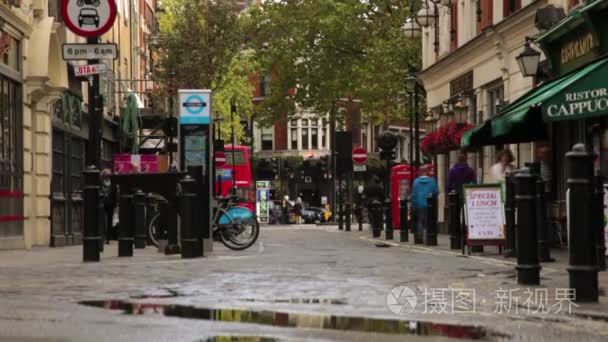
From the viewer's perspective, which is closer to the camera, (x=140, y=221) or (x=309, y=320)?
(x=309, y=320)

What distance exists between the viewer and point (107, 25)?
16.8 m

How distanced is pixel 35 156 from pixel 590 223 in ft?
58.8

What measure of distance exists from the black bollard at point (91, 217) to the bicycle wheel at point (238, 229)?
4973mm

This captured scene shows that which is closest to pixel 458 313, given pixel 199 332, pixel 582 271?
pixel 582 271

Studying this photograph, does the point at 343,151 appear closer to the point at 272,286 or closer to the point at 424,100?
the point at 424,100

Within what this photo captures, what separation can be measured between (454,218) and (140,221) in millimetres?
6117

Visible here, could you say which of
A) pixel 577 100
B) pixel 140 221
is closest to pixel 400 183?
pixel 140 221

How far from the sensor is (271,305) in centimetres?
900

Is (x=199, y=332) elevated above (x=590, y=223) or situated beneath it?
situated beneath

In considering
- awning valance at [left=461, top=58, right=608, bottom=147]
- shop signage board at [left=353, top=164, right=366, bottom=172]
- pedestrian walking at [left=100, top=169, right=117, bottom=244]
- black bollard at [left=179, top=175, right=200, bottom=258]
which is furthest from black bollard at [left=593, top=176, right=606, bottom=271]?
shop signage board at [left=353, top=164, right=366, bottom=172]

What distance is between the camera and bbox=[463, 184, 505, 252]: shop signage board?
18047 millimetres

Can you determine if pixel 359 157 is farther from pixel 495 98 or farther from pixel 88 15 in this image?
pixel 88 15

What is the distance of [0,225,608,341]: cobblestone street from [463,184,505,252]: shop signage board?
11.3 ft

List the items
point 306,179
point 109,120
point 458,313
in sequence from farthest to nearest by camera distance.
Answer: point 306,179 < point 109,120 < point 458,313
